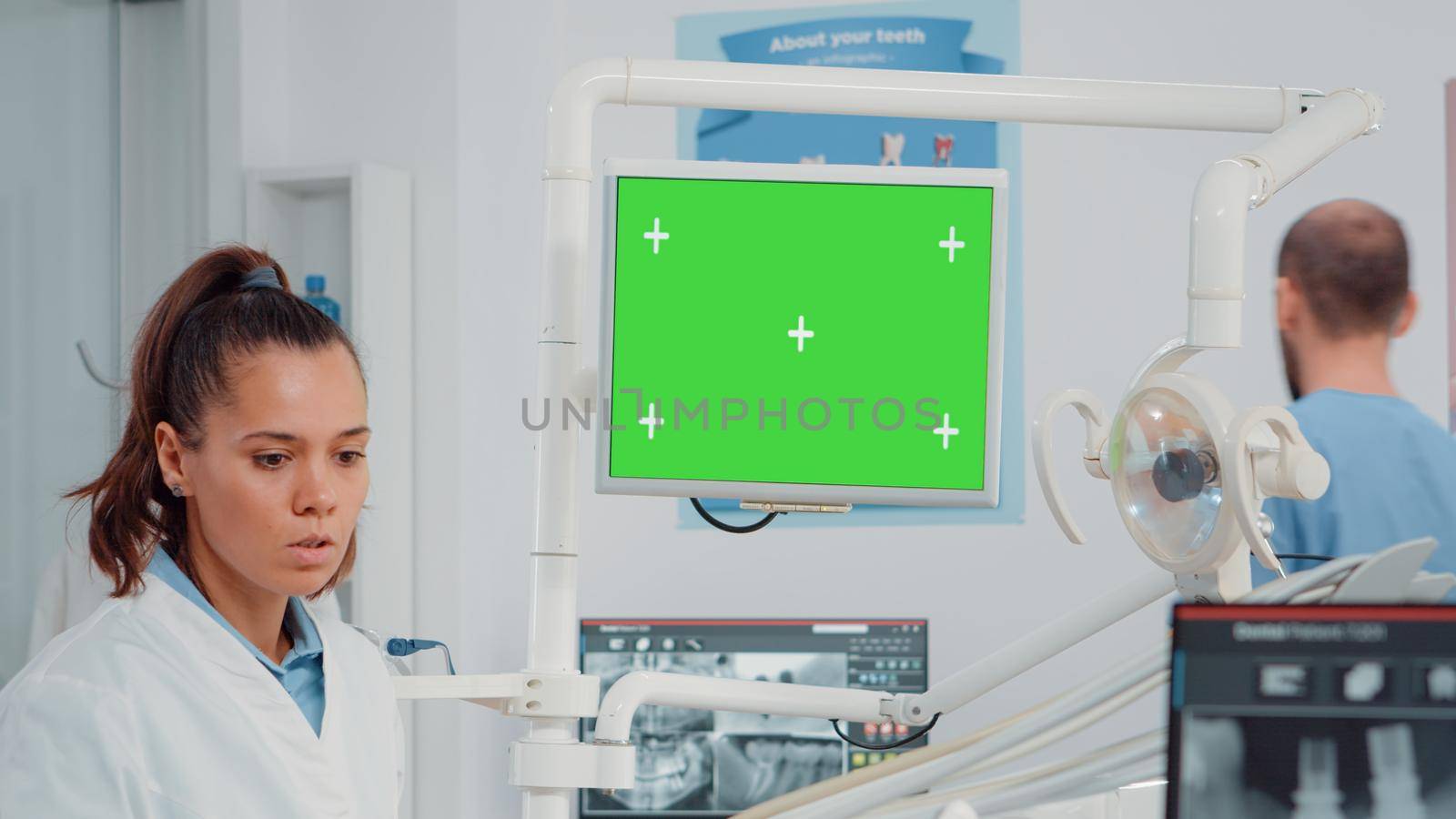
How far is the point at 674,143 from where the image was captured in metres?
2.70

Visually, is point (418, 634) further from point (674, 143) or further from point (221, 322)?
point (221, 322)

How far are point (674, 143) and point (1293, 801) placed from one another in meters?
2.24

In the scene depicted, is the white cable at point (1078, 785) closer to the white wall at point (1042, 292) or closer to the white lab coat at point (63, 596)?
the white wall at point (1042, 292)

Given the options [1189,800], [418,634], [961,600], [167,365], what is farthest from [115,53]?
[1189,800]

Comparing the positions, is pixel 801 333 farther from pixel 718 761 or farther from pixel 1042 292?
pixel 1042 292

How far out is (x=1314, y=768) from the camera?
618 millimetres

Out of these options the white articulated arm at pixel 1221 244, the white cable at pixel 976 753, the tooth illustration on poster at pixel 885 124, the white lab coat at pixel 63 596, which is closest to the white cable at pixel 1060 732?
the white cable at pixel 976 753

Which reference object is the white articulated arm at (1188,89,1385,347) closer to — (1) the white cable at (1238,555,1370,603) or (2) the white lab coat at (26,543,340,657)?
(1) the white cable at (1238,555,1370,603)

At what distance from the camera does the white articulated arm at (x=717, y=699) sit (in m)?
1.14

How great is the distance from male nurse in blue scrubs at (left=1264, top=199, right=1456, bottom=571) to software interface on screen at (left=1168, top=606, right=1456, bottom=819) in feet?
3.85

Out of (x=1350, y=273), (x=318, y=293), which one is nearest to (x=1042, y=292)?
(x=1350, y=273)

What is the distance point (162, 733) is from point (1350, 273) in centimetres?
175

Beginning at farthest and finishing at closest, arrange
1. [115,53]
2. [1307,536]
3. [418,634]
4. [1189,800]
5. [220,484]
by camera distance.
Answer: [115,53] → [418,634] → [1307,536] → [220,484] → [1189,800]

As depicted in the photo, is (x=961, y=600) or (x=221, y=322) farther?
(x=961, y=600)
